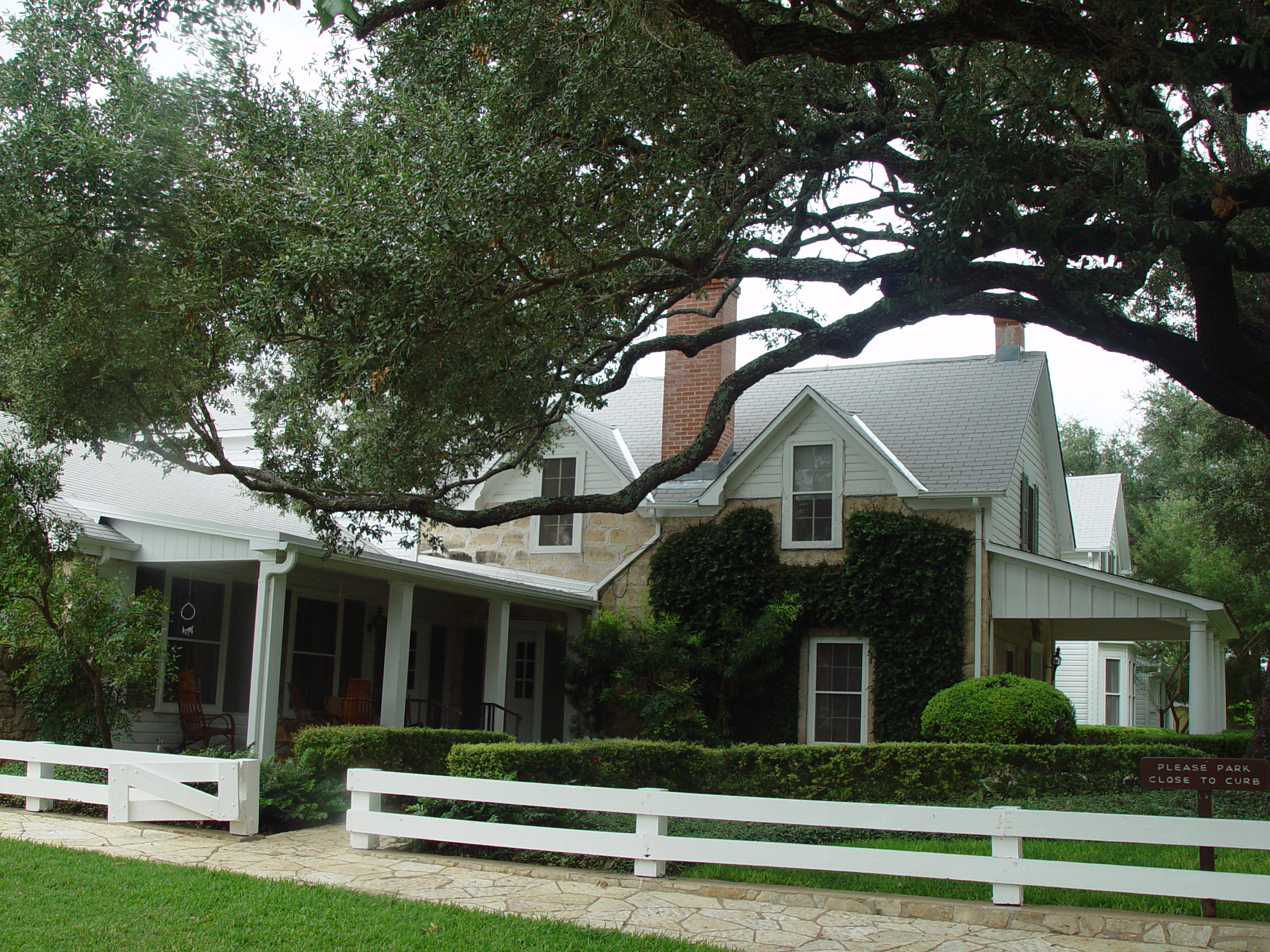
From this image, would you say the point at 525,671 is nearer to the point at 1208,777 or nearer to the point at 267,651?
the point at 267,651

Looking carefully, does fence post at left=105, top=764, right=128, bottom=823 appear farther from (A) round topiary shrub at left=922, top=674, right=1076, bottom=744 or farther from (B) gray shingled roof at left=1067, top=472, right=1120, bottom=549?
(B) gray shingled roof at left=1067, top=472, right=1120, bottom=549

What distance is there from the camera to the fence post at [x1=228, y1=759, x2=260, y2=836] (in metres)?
9.48

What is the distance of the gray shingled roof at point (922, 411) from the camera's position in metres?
16.7

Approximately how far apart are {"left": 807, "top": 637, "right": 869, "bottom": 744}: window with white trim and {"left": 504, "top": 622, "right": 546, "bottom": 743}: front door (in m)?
4.77

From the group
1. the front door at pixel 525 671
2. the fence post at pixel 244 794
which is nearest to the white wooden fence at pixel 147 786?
the fence post at pixel 244 794

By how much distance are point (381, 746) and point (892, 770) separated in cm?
566

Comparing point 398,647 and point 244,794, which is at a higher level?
point 398,647

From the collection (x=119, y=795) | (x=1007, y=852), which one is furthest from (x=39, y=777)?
(x=1007, y=852)

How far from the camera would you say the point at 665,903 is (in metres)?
7.61

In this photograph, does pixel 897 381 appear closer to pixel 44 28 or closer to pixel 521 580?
pixel 521 580

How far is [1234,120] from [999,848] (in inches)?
320

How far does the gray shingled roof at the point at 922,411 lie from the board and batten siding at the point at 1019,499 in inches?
14.2

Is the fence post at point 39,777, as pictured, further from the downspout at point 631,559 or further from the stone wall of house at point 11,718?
the downspout at point 631,559

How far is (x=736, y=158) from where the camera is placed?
1072 cm
